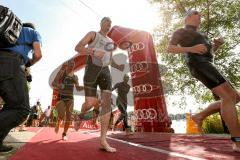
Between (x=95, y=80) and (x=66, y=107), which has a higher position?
(x=66, y=107)

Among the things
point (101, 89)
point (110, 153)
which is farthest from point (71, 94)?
point (110, 153)

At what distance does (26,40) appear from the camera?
369cm

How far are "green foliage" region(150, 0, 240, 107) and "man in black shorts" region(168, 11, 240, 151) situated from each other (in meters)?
13.9

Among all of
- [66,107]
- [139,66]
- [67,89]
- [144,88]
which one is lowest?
[66,107]

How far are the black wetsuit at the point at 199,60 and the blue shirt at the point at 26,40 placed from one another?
2089 mm

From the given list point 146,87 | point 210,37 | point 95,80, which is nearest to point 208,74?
point 95,80

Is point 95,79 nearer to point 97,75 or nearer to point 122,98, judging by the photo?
point 97,75

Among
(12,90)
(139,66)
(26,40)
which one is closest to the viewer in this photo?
(12,90)

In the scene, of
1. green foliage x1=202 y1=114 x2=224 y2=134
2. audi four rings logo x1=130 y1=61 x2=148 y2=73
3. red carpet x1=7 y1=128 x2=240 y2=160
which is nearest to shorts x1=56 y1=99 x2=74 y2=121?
red carpet x1=7 y1=128 x2=240 y2=160

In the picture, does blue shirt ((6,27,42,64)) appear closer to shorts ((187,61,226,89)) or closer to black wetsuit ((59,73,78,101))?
shorts ((187,61,226,89))

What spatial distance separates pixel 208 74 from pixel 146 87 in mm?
9934

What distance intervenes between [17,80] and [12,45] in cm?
39

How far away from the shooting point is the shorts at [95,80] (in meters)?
4.80

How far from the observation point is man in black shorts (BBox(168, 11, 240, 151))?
14.1ft
